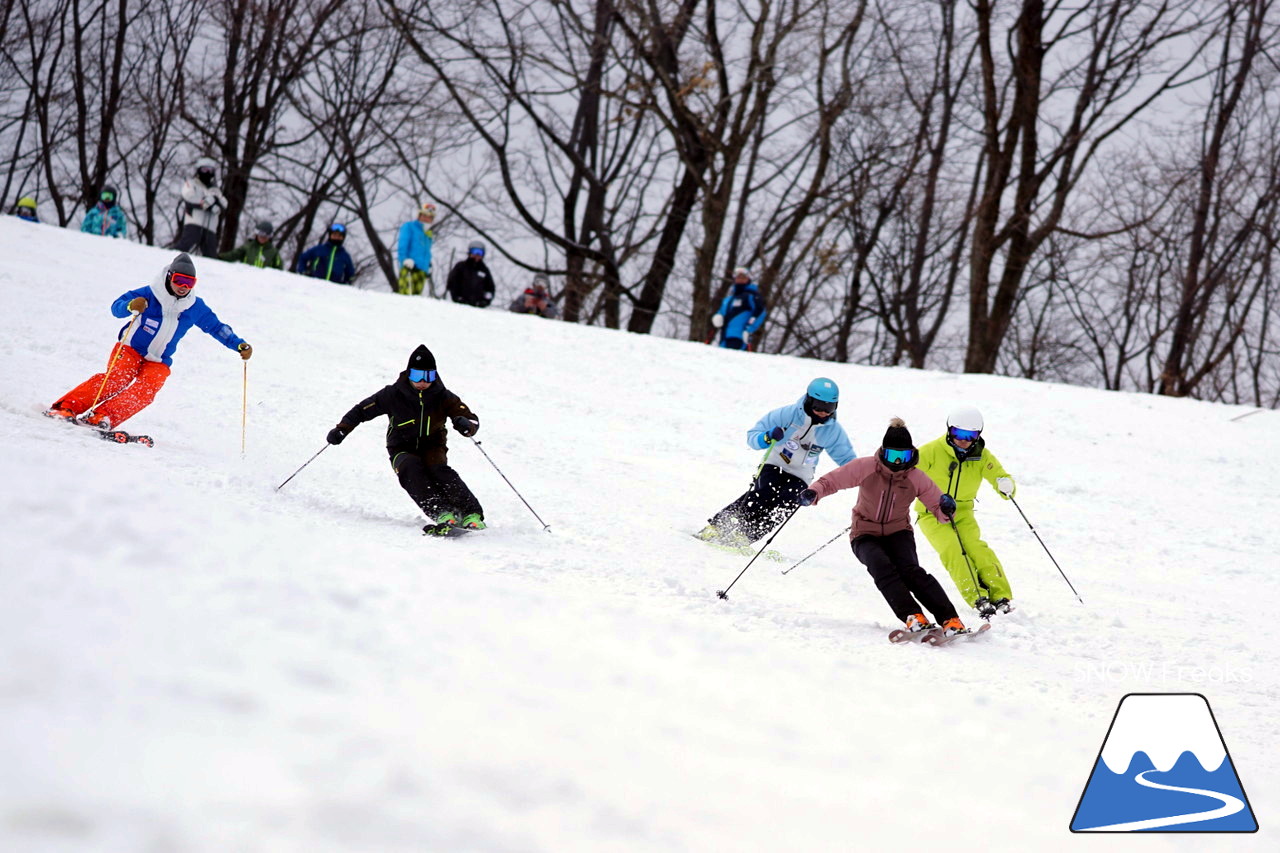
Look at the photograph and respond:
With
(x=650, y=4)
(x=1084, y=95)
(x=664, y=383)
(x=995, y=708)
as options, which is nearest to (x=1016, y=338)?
(x=1084, y=95)

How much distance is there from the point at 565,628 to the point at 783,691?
2.79 feet

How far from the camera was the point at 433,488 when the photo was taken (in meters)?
6.47

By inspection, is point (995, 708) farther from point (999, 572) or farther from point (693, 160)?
point (693, 160)

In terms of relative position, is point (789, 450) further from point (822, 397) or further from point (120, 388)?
point (120, 388)

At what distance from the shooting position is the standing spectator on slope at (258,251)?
17109mm

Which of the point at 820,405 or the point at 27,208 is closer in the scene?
the point at 820,405

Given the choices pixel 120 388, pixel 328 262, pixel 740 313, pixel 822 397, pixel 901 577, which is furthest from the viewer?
pixel 328 262

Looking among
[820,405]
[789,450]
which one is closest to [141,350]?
[789,450]

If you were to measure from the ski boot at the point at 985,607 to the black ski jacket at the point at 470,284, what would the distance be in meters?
12.4

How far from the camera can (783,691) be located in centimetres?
381

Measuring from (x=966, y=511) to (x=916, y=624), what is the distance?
1.37 meters

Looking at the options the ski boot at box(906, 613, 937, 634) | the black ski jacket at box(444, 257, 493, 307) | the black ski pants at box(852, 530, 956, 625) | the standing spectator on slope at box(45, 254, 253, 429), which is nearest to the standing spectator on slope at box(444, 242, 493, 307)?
the black ski jacket at box(444, 257, 493, 307)

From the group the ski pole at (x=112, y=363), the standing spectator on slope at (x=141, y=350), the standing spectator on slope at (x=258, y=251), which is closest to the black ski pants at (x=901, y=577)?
the standing spectator on slope at (x=141, y=350)

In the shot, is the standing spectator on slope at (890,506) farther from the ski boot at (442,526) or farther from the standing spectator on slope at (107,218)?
the standing spectator on slope at (107,218)
